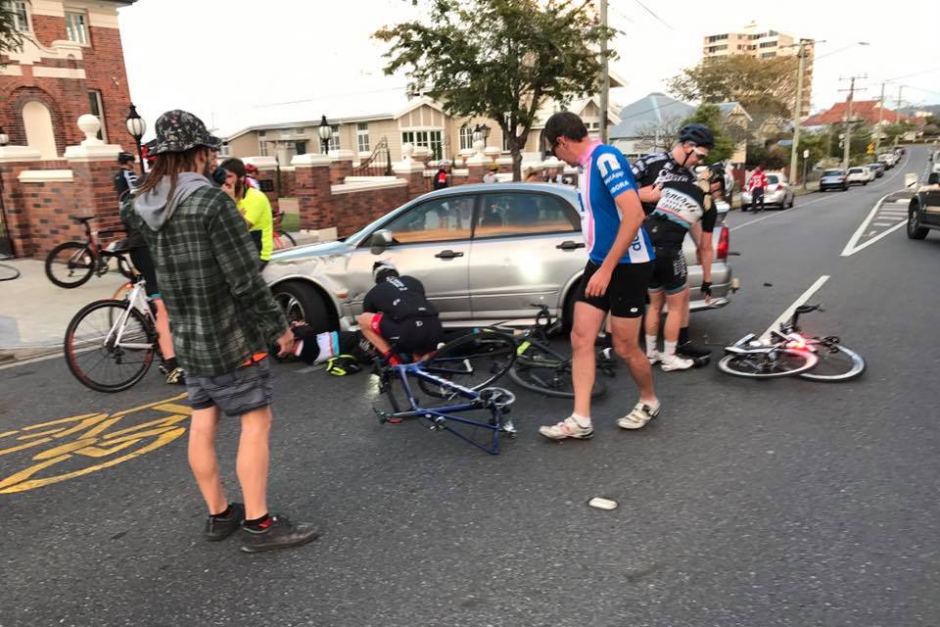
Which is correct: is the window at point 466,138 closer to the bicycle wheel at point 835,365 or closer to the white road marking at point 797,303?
the white road marking at point 797,303

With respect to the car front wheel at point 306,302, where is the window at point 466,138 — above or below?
above

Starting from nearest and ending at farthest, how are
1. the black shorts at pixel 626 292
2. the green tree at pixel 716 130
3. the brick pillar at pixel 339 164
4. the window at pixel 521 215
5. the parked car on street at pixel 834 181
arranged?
the black shorts at pixel 626 292 < the window at pixel 521 215 < the brick pillar at pixel 339 164 < the green tree at pixel 716 130 < the parked car on street at pixel 834 181

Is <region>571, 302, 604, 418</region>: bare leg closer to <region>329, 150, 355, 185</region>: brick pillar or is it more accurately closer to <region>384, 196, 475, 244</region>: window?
<region>384, 196, 475, 244</region>: window

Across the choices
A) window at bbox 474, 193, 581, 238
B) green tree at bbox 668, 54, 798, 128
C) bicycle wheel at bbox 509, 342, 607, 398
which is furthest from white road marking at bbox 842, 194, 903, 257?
green tree at bbox 668, 54, 798, 128

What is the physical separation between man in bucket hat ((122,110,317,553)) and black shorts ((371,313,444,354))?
162 cm

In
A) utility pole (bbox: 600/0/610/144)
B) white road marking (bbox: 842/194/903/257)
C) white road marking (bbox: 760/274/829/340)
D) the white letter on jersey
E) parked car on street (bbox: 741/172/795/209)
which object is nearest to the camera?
the white letter on jersey

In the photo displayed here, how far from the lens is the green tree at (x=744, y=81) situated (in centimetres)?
6506

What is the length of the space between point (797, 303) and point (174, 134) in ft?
24.1

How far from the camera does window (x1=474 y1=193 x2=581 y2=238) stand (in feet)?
20.6

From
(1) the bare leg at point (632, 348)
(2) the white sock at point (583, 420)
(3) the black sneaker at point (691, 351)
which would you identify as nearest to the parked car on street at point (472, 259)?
(3) the black sneaker at point (691, 351)

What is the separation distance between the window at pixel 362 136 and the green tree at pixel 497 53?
19.5 meters

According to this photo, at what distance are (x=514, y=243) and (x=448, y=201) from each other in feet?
2.55

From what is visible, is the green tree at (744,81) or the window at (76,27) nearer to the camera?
the window at (76,27)

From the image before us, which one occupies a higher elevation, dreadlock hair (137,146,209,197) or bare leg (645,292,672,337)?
dreadlock hair (137,146,209,197)
